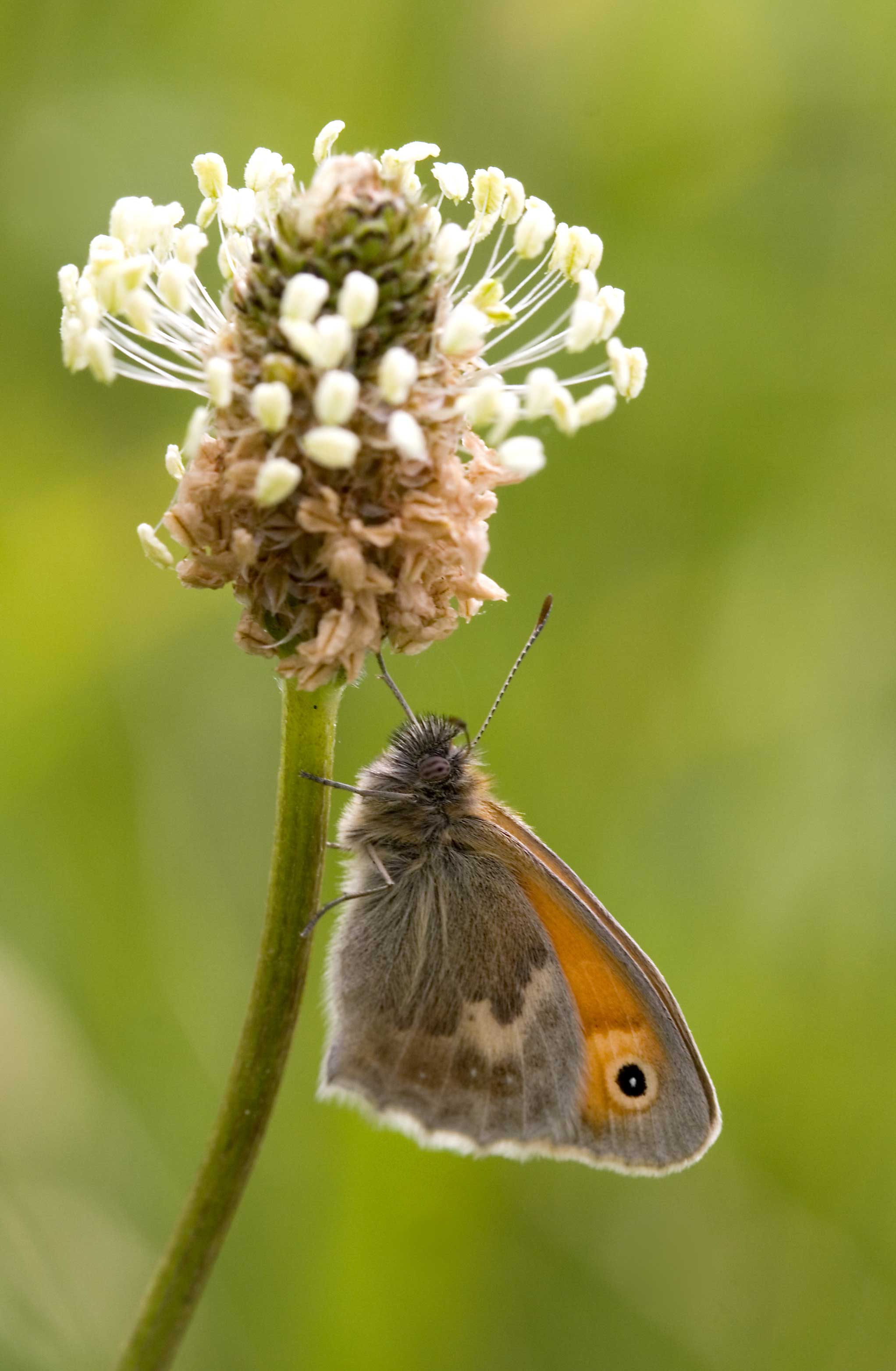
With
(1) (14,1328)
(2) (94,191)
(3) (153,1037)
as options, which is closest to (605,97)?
(2) (94,191)

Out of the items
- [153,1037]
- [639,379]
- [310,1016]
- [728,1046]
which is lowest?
[153,1037]

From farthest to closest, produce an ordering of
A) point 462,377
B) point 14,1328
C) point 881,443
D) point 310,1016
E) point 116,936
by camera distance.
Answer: point 881,443
point 310,1016
point 116,936
point 14,1328
point 462,377

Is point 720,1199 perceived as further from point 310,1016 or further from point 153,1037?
point 153,1037

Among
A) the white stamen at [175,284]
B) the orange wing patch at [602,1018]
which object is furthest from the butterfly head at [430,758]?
the white stamen at [175,284]

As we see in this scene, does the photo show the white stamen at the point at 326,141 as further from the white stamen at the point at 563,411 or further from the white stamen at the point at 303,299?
the white stamen at the point at 563,411

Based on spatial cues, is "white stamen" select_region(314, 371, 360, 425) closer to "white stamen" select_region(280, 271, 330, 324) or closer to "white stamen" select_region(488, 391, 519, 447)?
"white stamen" select_region(280, 271, 330, 324)

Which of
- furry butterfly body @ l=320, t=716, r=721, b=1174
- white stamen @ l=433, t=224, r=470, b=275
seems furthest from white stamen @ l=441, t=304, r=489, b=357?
furry butterfly body @ l=320, t=716, r=721, b=1174

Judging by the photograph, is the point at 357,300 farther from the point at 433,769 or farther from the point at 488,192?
the point at 433,769

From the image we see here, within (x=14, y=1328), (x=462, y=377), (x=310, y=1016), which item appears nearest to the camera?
(x=462, y=377)
